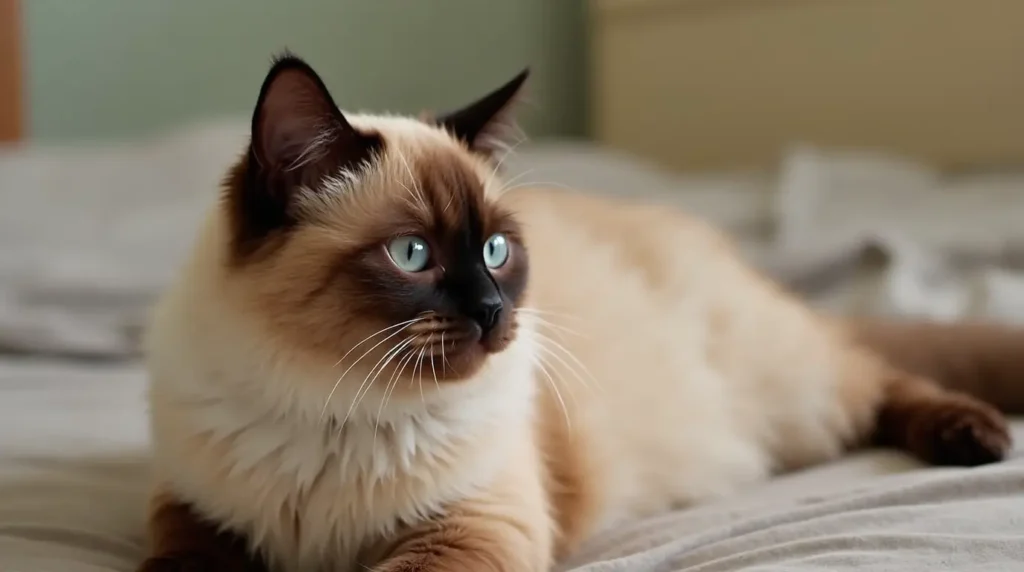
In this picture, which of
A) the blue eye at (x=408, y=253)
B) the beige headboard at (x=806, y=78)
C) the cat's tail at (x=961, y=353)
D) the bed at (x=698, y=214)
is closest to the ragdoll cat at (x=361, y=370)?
the blue eye at (x=408, y=253)

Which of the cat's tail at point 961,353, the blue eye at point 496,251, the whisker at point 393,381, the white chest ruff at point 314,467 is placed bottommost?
the cat's tail at point 961,353

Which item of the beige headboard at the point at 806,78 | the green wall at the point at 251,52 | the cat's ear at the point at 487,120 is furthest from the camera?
the green wall at the point at 251,52

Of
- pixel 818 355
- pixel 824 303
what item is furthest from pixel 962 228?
pixel 818 355

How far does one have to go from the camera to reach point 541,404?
1.39 metres

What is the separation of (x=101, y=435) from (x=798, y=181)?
1802mm

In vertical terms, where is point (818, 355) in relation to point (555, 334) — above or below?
below

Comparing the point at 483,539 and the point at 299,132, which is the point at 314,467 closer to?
the point at 483,539

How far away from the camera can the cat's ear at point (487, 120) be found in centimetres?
127

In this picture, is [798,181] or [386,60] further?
[386,60]

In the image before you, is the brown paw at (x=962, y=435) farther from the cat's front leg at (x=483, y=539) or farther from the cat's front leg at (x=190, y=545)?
the cat's front leg at (x=190, y=545)

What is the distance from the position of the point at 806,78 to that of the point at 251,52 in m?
1.82

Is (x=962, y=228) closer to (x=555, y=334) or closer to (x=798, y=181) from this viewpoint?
(x=798, y=181)

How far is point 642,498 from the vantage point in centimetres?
143

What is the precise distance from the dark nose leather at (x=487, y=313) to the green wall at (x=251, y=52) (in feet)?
8.30
